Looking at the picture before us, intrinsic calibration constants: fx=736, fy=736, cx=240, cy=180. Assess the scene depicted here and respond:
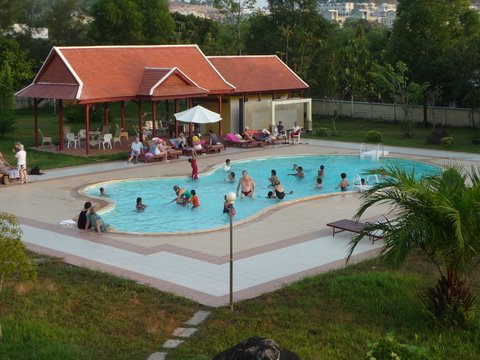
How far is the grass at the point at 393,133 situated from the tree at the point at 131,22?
1346cm

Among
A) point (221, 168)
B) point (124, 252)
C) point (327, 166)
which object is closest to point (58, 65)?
point (221, 168)

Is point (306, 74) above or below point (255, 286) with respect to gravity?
above

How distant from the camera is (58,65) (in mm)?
29609

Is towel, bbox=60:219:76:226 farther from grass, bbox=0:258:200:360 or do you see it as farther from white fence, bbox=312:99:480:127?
white fence, bbox=312:99:480:127

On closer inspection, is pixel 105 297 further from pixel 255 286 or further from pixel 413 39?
pixel 413 39

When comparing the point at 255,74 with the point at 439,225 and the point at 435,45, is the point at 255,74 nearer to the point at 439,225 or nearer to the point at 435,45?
the point at 435,45

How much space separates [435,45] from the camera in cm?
4088

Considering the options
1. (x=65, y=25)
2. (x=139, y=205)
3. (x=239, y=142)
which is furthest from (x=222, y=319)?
(x=65, y=25)

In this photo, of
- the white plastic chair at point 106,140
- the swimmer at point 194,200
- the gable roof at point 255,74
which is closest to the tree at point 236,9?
the gable roof at point 255,74

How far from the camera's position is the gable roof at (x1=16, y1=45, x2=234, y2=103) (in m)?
29.2

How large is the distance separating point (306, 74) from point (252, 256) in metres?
32.5

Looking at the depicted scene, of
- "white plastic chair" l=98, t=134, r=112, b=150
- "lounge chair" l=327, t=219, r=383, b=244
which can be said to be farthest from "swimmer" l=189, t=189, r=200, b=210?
"white plastic chair" l=98, t=134, r=112, b=150

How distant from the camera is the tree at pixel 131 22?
4938 cm

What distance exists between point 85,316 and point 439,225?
18.1 ft
